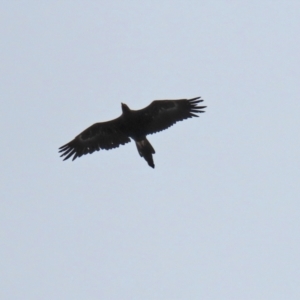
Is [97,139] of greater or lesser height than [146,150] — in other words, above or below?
above

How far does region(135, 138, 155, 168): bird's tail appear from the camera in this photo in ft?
88.1

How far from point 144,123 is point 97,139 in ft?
5.49

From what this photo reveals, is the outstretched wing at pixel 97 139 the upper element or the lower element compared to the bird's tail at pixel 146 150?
upper

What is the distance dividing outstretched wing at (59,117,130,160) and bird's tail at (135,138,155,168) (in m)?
0.66

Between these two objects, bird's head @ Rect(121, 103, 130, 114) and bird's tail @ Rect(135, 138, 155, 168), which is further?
bird's head @ Rect(121, 103, 130, 114)

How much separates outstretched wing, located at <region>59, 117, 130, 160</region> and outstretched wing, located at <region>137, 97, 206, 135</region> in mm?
837

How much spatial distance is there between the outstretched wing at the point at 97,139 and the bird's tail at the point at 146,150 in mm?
656

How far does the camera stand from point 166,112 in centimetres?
2750

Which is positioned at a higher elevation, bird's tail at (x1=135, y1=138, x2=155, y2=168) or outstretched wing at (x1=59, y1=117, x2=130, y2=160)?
outstretched wing at (x1=59, y1=117, x2=130, y2=160)

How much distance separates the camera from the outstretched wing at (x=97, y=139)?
2761 cm

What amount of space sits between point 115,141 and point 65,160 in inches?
70.7

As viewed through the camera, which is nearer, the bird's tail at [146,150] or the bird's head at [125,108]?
the bird's tail at [146,150]

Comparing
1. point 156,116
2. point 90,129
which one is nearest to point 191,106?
point 156,116

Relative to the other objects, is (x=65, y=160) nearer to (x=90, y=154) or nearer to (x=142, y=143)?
(x=90, y=154)
